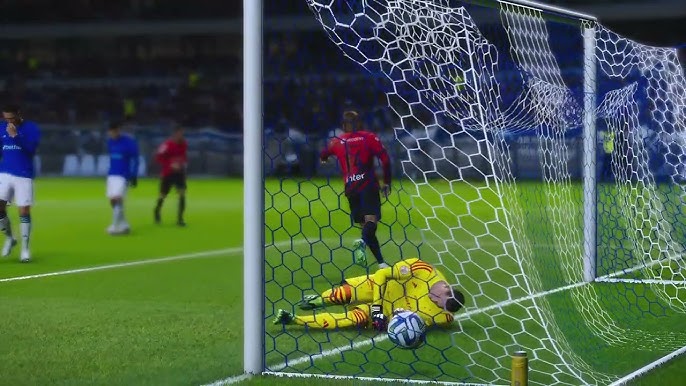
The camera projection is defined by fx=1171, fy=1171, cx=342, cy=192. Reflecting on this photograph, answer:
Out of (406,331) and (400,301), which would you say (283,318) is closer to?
(400,301)

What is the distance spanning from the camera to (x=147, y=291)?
10875 mm

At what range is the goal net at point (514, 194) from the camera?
21.7 feet

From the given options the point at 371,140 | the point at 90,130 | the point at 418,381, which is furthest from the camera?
the point at 90,130

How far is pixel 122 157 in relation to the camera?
18.5m

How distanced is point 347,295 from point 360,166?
243 cm

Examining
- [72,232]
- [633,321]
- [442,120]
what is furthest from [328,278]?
[72,232]

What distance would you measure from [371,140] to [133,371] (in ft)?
14.2

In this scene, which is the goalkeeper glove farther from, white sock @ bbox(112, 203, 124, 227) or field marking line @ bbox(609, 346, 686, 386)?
white sock @ bbox(112, 203, 124, 227)

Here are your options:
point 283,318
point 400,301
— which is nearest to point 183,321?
point 283,318

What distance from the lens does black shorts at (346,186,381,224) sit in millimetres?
11096

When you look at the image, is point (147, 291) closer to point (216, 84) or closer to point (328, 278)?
point (328, 278)

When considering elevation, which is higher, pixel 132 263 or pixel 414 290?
pixel 414 290

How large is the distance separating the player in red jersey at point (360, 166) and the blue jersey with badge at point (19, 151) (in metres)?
4.77

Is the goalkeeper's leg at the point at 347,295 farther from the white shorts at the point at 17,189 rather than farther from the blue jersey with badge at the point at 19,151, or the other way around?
the blue jersey with badge at the point at 19,151
